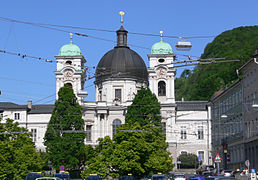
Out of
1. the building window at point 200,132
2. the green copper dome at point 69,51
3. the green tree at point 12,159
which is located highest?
the green copper dome at point 69,51

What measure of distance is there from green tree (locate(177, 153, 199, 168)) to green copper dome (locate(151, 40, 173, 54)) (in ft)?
66.5

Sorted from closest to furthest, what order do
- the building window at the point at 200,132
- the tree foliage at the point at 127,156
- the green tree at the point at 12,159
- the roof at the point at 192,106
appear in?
the green tree at the point at 12,159 < the tree foliage at the point at 127,156 < the building window at the point at 200,132 < the roof at the point at 192,106

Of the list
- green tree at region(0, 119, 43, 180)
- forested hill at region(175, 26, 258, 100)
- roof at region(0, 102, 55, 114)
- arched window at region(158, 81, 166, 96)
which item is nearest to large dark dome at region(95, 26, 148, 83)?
arched window at region(158, 81, 166, 96)

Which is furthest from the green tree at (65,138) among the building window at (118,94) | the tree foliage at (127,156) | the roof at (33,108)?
the roof at (33,108)

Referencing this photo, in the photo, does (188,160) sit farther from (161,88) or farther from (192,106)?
(161,88)

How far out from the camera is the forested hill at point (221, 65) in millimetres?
128875

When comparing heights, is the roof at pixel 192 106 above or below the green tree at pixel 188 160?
above

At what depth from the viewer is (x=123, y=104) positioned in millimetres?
102562

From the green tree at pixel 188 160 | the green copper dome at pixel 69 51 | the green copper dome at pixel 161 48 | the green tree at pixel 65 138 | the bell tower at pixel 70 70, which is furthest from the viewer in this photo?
the green copper dome at pixel 69 51

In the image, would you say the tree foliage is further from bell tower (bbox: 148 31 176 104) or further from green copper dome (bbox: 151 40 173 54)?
green copper dome (bbox: 151 40 173 54)

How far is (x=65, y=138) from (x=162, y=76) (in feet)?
99.0

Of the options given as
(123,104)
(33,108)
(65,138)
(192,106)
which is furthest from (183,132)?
(65,138)

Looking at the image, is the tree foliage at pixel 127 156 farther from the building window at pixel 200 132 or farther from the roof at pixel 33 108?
the roof at pixel 33 108

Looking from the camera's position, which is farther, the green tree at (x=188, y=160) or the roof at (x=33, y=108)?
the roof at (x=33, y=108)
